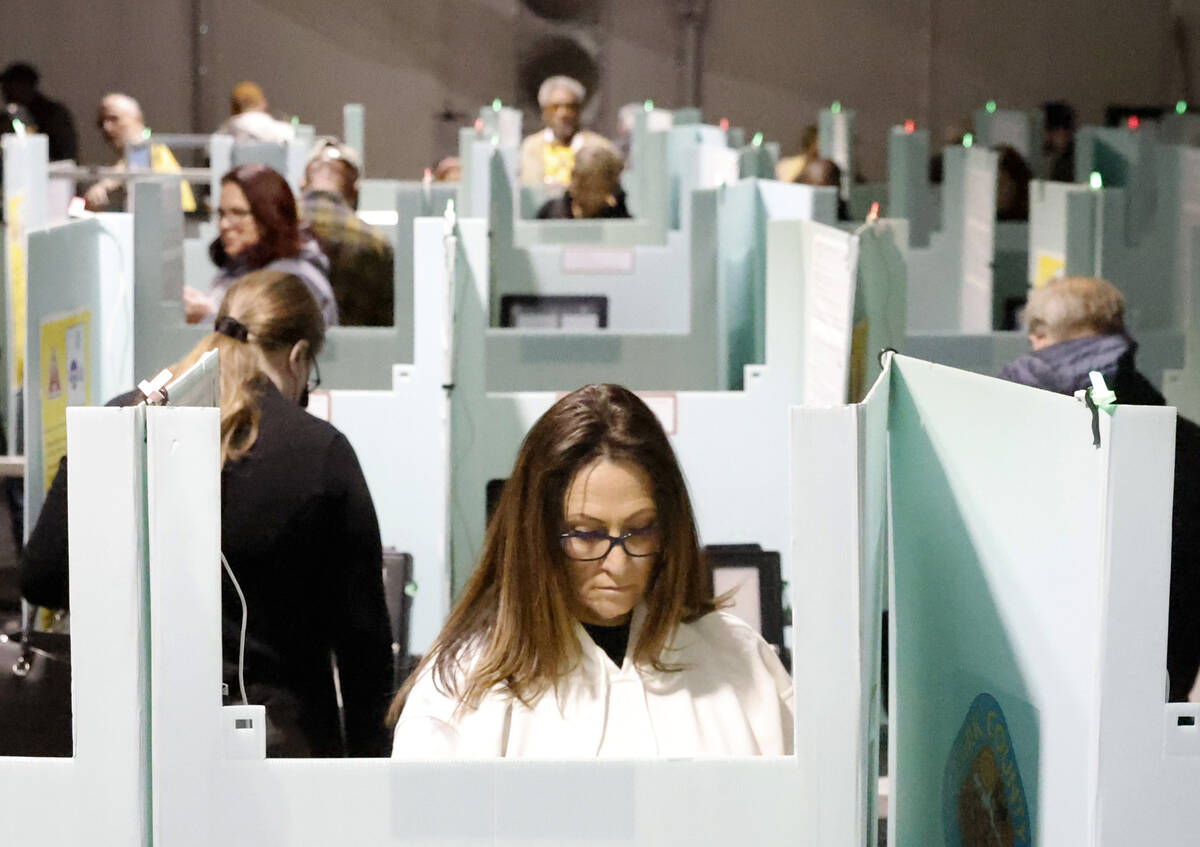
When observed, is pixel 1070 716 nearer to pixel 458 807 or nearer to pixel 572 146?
pixel 458 807

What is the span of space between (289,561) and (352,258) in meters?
2.68

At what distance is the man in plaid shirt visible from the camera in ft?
16.1

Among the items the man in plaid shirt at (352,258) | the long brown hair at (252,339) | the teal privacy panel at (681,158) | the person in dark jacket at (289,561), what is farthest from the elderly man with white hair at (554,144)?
the person in dark jacket at (289,561)

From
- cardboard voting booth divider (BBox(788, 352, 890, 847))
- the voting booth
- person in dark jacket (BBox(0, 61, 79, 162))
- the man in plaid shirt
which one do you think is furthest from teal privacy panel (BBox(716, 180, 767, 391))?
person in dark jacket (BBox(0, 61, 79, 162))

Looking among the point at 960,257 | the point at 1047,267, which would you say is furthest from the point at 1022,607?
the point at 960,257

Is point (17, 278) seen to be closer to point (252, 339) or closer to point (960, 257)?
point (252, 339)

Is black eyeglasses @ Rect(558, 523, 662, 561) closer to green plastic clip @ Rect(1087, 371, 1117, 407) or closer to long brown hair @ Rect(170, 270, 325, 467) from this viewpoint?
green plastic clip @ Rect(1087, 371, 1117, 407)

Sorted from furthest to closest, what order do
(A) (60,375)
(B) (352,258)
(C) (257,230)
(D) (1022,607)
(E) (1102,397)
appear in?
(B) (352,258), (C) (257,230), (A) (60,375), (D) (1022,607), (E) (1102,397)

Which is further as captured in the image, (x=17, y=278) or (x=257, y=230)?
(x=257, y=230)

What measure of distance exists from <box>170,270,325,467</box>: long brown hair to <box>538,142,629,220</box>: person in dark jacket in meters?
3.60

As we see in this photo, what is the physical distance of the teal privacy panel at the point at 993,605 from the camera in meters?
1.17

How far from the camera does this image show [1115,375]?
3.14m

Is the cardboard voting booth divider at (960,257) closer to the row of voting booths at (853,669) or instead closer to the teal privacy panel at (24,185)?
the teal privacy panel at (24,185)

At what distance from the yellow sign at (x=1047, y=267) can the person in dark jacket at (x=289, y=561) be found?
2554 millimetres
